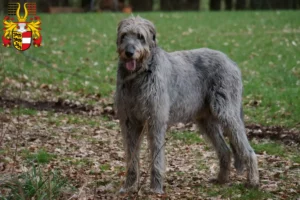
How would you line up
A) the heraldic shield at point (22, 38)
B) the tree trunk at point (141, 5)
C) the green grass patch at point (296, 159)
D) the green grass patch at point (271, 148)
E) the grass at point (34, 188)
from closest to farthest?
the grass at point (34, 188), the green grass patch at point (296, 159), the heraldic shield at point (22, 38), the green grass patch at point (271, 148), the tree trunk at point (141, 5)

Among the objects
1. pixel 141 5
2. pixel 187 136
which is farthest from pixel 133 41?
pixel 141 5

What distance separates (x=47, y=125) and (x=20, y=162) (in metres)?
2.59

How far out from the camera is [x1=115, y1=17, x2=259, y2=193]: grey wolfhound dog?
6.73 m

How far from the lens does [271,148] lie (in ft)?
30.8

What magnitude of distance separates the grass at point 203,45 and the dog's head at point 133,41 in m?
3.57

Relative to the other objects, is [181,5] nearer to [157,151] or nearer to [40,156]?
[40,156]

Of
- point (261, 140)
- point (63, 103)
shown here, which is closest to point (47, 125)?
point (63, 103)

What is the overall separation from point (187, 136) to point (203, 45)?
897 cm

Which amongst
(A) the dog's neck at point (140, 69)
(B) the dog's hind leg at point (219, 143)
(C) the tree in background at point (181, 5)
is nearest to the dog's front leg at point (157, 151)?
(A) the dog's neck at point (140, 69)

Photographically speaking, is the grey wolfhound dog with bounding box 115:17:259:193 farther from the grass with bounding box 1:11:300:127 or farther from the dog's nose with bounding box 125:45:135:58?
the grass with bounding box 1:11:300:127

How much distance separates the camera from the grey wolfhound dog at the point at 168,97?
6.73 m

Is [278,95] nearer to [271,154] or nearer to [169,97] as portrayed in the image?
[271,154]

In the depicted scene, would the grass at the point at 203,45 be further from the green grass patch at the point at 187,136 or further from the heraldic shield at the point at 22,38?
the green grass patch at the point at 187,136

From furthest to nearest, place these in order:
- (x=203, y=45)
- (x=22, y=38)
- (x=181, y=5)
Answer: (x=181, y=5) < (x=203, y=45) < (x=22, y=38)
